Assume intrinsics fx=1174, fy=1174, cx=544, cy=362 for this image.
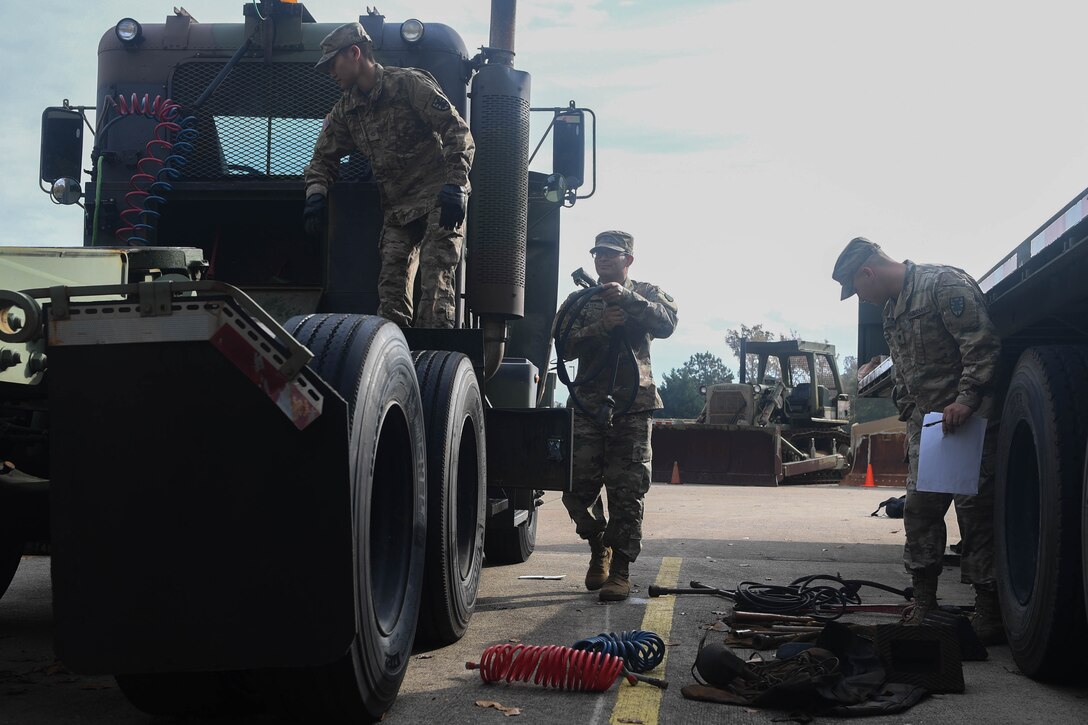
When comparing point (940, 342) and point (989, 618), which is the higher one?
point (940, 342)

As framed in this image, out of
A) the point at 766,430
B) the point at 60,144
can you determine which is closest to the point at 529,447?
the point at 60,144

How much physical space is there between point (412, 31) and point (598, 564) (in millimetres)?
3177

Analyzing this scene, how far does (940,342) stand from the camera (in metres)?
5.50

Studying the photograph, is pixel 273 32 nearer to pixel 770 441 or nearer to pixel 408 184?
pixel 408 184

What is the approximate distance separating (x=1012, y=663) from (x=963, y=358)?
133 cm

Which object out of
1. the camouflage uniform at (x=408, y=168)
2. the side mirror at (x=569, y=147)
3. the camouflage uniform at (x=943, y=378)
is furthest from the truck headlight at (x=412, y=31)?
the camouflage uniform at (x=943, y=378)

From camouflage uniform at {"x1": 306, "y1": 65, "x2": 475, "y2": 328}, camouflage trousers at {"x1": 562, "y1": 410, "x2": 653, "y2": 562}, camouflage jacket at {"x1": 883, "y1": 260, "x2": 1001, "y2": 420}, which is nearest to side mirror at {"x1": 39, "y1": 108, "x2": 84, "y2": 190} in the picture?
camouflage uniform at {"x1": 306, "y1": 65, "x2": 475, "y2": 328}

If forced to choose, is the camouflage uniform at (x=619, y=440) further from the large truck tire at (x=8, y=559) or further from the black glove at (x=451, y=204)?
the large truck tire at (x=8, y=559)

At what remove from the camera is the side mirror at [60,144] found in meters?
6.52

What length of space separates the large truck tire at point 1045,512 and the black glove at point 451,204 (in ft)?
8.54

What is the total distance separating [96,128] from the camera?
645 cm

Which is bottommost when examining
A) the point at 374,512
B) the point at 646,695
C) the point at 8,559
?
the point at 646,695

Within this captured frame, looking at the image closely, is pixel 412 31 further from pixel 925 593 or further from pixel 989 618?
pixel 989 618

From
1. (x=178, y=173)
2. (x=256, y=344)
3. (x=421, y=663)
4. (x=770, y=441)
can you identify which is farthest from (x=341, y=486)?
(x=770, y=441)
